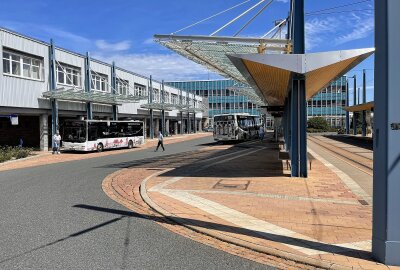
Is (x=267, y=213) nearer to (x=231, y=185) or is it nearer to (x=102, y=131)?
(x=231, y=185)

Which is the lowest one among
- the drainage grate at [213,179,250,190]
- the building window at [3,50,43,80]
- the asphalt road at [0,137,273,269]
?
the asphalt road at [0,137,273,269]

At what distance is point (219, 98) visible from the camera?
330 ft

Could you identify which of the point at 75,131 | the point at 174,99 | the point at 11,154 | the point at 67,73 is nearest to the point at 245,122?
the point at 75,131

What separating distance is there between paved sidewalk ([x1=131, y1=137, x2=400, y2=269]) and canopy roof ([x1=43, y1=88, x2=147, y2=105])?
1935 centimetres

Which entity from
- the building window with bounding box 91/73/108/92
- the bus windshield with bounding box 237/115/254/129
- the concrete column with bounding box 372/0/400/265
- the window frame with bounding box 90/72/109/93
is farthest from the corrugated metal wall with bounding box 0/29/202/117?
the concrete column with bounding box 372/0/400/265

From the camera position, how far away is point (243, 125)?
40844 millimetres

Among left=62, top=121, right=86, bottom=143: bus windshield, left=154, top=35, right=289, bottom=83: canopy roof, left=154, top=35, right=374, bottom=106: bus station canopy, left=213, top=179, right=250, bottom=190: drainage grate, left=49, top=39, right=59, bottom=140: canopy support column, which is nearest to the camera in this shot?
left=154, top=35, right=374, bottom=106: bus station canopy

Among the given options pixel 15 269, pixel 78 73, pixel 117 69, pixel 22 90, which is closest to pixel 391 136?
pixel 15 269

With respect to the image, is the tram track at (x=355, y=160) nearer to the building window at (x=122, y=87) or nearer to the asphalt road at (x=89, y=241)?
the asphalt road at (x=89, y=241)

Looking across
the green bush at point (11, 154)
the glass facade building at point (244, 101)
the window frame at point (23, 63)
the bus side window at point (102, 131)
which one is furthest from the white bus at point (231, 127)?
the glass facade building at point (244, 101)

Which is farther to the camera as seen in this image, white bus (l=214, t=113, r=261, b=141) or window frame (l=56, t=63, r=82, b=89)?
white bus (l=214, t=113, r=261, b=141)

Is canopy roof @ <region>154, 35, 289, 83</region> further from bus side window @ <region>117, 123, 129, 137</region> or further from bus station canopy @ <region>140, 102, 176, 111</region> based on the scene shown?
bus station canopy @ <region>140, 102, 176, 111</region>

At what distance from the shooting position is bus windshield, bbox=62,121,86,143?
102 ft

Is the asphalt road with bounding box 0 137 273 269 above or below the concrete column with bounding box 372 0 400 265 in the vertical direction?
below
